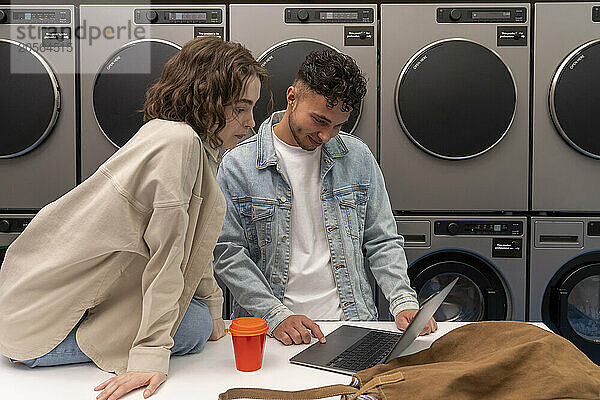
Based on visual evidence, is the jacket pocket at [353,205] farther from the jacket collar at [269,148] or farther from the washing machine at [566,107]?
the washing machine at [566,107]

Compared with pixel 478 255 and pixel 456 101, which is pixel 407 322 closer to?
pixel 478 255

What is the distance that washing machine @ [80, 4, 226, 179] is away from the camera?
2.55 m

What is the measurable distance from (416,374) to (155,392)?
48 cm

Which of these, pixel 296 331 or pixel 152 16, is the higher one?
pixel 152 16

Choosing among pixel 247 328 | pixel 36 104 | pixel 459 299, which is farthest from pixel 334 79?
pixel 36 104

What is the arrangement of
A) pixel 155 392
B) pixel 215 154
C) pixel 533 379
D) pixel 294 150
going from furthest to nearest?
pixel 294 150 < pixel 215 154 < pixel 155 392 < pixel 533 379

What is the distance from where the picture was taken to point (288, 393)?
1001 mm

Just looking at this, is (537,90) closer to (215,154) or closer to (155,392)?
(215,154)

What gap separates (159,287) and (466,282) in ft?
5.97

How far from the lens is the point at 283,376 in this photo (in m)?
1.15

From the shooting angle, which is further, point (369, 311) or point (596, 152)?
point (596, 152)

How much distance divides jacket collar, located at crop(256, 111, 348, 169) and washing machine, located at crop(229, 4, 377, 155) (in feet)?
2.24

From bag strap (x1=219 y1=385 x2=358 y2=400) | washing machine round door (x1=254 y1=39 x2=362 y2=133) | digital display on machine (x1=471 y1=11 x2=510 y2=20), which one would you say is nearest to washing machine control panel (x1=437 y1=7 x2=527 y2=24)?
digital display on machine (x1=471 y1=11 x2=510 y2=20)

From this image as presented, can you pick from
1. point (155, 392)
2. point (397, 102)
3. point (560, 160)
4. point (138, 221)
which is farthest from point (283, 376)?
point (560, 160)
